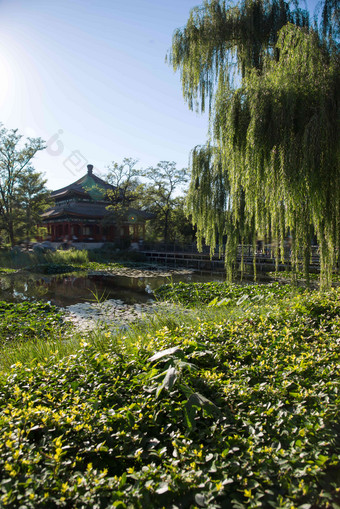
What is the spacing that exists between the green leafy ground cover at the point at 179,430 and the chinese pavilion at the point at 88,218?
65.5 feet

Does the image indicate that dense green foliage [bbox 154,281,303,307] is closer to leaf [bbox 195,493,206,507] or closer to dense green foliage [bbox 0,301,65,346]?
dense green foliage [bbox 0,301,65,346]

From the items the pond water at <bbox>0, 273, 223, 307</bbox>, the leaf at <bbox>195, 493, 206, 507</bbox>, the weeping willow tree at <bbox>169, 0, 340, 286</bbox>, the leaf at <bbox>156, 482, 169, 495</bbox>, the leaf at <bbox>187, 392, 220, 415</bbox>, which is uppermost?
the weeping willow tree at <bbox>169, 0, 340, 286</bbox>

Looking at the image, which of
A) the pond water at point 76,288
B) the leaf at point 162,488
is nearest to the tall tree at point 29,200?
the pond water at point 76,288

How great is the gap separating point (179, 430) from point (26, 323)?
175 inches

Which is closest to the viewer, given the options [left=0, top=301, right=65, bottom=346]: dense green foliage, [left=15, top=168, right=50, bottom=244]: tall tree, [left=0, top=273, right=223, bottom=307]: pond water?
[left=0, top=301, right=65, bottom=346]: dense green foliage

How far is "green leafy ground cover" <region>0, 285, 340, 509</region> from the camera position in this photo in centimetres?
130

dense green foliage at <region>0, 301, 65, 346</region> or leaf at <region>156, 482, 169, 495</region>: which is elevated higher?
leaf at <region>156, 482, 169, 495</region>

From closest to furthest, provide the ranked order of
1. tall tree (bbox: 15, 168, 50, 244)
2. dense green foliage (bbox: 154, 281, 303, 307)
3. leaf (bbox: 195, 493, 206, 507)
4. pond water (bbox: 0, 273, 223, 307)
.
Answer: leaf (bbox: 195, 493, 206, 507)
dense green foliage (bbox: 154, 281, 303, 307)
pond water (bbox: 0, 273, 223, 307)
tall tree (bbox: 15, 168, 50, 244)

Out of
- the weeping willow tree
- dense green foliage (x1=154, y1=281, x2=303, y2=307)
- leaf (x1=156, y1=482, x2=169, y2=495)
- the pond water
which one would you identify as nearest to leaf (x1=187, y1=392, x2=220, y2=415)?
leaf (x1=156, y1=482, x2=169, y2=495)

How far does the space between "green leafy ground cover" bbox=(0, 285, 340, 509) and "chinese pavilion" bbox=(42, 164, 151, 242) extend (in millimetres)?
19953

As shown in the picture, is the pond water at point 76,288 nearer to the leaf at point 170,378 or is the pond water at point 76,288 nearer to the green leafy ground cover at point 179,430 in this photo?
the green leafy ground cover at point 179,430

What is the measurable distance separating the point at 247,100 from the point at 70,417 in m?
4.28

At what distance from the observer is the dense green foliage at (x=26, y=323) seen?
488 centimetres

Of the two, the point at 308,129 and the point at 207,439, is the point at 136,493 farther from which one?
the point at 308,129
